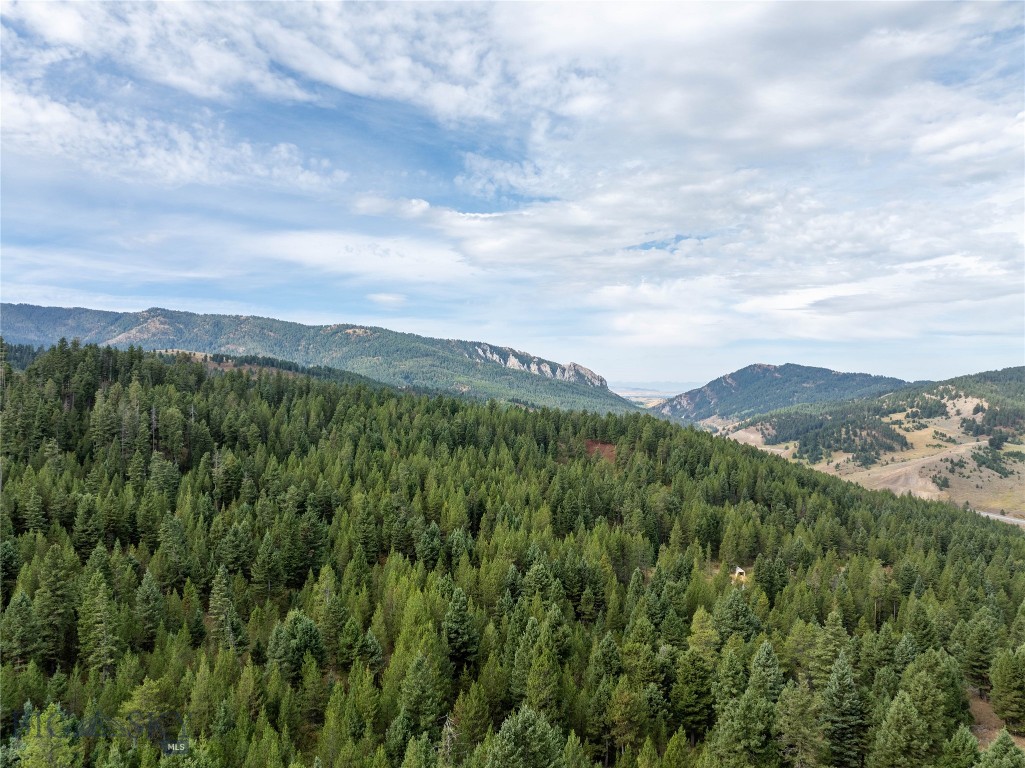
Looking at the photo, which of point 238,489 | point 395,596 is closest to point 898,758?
point 395,596

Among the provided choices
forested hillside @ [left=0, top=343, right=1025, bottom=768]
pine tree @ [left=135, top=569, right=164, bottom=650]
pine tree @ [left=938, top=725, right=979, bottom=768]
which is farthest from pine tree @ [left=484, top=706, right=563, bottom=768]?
pine tree @ [left=135, top=569, right=164, bottom=650]

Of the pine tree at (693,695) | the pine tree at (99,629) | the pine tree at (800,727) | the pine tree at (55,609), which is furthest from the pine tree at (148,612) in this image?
the pine tree at (800,727)

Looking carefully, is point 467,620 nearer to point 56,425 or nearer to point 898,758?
point 898,758

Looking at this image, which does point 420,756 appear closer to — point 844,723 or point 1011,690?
point 844,723

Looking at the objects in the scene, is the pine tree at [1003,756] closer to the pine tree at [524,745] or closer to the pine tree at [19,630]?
the pine tree at [524,745]

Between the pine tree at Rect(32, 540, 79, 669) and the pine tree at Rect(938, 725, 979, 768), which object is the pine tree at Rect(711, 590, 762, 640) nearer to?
the pine tree at Rect(938, 725, 979, 768)

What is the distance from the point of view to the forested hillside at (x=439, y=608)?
51000 millimetres

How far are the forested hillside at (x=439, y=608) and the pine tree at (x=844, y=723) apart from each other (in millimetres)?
296

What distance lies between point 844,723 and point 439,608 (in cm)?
4587

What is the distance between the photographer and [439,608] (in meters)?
72.8

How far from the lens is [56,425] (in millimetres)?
122875

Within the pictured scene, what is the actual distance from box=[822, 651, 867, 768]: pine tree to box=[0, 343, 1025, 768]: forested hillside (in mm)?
→ 296

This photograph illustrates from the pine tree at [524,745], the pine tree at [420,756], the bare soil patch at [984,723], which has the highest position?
the pine tree at [524,745]

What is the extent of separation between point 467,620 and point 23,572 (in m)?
55.8
